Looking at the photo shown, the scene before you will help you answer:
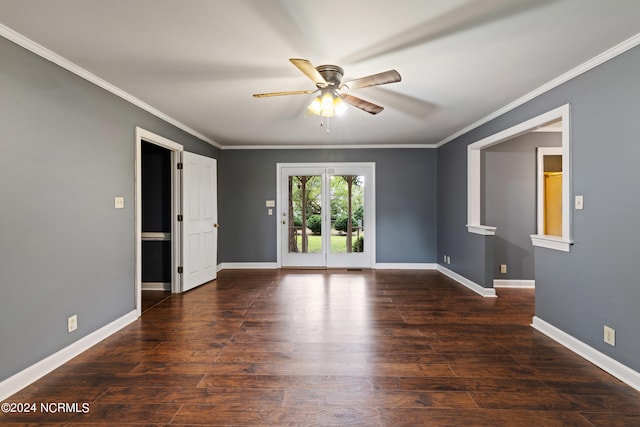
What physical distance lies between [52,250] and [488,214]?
5195 mm

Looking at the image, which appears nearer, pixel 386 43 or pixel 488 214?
pixel 386 43

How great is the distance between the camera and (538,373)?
2.28 m

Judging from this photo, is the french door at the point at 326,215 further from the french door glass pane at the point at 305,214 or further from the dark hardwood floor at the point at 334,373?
the dark hardwood floor at the point at 334,373

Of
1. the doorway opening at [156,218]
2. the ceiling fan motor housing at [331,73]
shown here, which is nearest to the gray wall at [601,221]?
the ceiling fan motor housing at [331,73]

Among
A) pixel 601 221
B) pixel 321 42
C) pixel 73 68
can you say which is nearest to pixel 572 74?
pixel 601 221

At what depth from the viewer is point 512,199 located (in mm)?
4680

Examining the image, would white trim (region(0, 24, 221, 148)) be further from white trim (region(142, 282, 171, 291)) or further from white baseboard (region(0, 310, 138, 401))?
white trim (region(142, 282, 171, 291))

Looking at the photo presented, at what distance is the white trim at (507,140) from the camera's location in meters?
2.73

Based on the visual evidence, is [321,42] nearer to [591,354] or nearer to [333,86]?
[333,86]

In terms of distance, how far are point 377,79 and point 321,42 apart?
489mm

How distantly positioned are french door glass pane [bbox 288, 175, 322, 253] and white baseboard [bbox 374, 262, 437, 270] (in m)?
1.23

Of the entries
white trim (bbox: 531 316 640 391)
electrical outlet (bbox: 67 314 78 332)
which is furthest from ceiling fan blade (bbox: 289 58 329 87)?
white trim (bbox: 531 316 640 391)

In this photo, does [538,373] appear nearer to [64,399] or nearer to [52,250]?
[64,399]

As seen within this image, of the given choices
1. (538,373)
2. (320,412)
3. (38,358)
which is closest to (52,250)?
(38,358)
